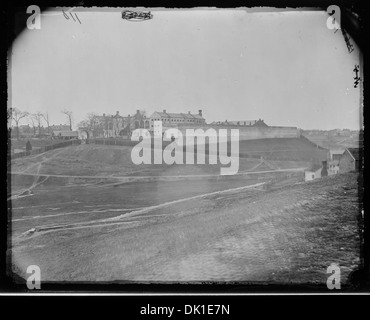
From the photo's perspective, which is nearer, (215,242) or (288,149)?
(215,242)

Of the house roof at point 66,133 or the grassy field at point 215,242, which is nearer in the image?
the grassy field at point 215,242

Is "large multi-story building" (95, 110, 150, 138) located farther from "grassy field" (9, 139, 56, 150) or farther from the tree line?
"grassy field" (9, 139, 56, 150)

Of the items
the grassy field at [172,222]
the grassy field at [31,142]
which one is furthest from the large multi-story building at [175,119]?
the grassy field at [31,142]

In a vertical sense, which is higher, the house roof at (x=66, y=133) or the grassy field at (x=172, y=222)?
the house roof at (x=66, y=133)

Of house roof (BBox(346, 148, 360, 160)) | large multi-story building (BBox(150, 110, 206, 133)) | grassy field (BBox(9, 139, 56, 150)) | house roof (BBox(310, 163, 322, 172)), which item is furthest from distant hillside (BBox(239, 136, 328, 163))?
grassy field (BBox(9, 139, 56, 150))

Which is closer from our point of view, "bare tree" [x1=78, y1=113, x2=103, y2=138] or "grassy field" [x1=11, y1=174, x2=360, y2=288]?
"grassy field" [x1=11, y1=174, x2=360, y2=288]

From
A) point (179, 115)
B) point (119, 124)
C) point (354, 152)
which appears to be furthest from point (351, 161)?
point (119, 124)

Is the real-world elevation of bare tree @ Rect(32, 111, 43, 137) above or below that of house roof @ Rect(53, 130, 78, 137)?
above

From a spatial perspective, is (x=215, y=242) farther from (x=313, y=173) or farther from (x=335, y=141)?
(x=335, y=141)

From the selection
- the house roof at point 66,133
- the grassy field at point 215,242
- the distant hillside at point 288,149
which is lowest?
the grassy field at point 215,242

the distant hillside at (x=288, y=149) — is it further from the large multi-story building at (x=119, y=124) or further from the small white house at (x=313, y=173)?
the large multi-story building at (x=119, y=124)
